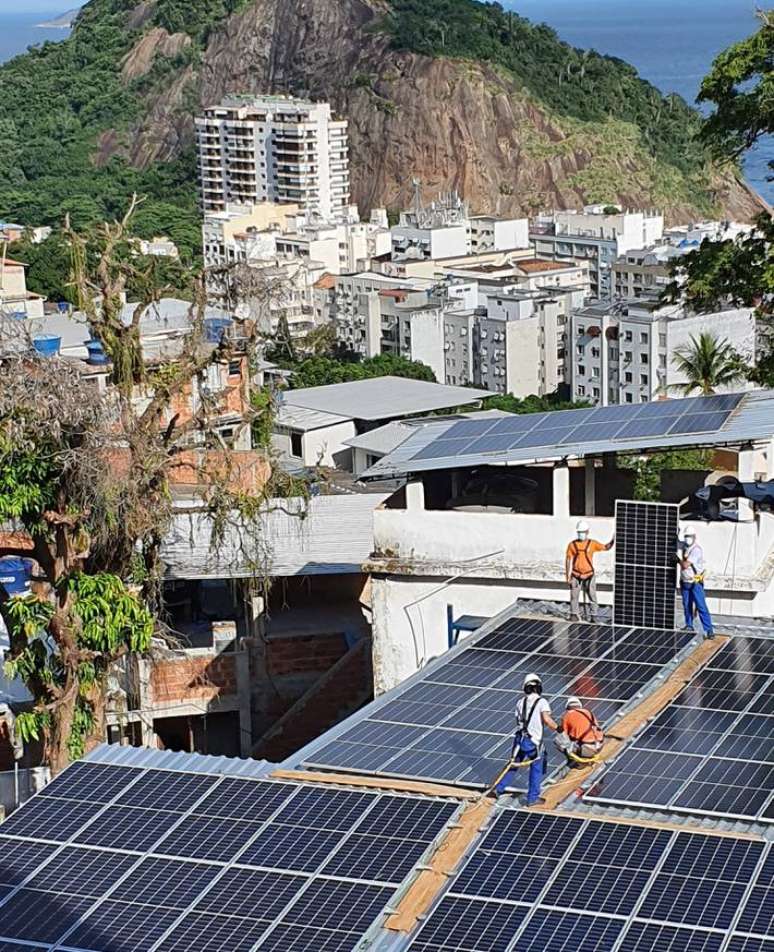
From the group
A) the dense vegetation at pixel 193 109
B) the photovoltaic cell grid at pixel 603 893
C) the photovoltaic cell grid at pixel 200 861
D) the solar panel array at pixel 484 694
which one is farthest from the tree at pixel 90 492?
the dense vegetation at pixel 193 109

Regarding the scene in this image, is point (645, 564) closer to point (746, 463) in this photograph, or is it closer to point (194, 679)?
point (746, 463)

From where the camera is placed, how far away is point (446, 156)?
511 ft

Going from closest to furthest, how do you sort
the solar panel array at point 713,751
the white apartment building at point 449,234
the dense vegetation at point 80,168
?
1. the solar panel array at point 713,751
2. the white apartment building at point 449,234
3. the dense vegetation at point 80,168

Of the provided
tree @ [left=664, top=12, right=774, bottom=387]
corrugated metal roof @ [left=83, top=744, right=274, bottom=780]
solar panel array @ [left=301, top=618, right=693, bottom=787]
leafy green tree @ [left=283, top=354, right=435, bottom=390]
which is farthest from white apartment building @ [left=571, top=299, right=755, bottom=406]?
corrugated metal roof @ [left=83, top=744, right=274, bottom=780]

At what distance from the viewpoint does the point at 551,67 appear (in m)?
168

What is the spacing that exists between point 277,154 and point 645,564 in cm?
13743

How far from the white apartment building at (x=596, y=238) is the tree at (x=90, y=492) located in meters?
102

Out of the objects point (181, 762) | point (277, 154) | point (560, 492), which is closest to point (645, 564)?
point (560, 492)

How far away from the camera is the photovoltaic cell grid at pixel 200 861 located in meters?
9.55

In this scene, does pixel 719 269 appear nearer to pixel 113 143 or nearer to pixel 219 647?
pixel 219 647

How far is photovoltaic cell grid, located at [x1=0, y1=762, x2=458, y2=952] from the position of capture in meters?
9.55

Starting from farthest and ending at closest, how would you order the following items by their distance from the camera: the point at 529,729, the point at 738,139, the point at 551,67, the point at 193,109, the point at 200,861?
the point at 193,109
the point at 551,67
the point at 738,139
the point at 529,729
the point at 200,861

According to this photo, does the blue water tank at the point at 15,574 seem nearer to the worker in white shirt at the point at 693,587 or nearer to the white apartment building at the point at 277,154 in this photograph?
the worker in white shirt at the point at 693,587

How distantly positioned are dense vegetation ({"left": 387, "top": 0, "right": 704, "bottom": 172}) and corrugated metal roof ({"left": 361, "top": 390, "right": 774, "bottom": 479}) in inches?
5719
